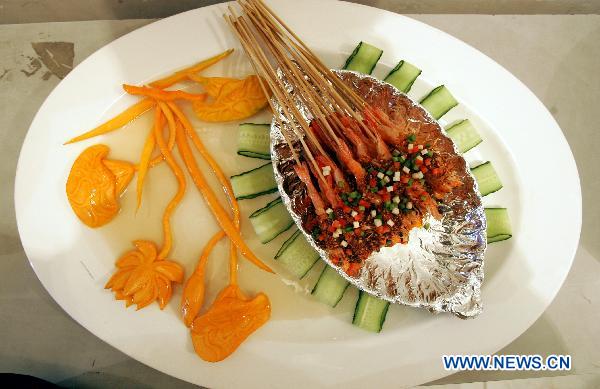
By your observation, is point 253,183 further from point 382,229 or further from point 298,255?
point 382,229

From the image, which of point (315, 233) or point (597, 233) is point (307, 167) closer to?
point (315, 233)

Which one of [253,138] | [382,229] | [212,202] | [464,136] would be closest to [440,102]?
[464,136]

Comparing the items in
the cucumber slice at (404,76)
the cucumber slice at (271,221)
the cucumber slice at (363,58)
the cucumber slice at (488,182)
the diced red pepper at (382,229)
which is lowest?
the cucumber slice at (488,182)

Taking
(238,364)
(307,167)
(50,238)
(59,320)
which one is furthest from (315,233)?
(59,320)

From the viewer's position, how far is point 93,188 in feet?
6.84

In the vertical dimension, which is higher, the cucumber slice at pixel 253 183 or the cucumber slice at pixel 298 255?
the cucumber slice at pixel 253 183

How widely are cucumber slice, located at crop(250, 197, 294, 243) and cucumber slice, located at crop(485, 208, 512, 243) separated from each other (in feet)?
3.17

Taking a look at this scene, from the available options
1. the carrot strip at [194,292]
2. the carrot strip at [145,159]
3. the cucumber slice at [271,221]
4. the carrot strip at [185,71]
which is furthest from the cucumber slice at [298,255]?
the carrot strip at [185,71]

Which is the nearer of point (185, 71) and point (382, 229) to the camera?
point (382, 229)

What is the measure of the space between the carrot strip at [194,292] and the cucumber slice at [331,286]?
1.77 feet

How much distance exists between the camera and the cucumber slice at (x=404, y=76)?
2.26 m

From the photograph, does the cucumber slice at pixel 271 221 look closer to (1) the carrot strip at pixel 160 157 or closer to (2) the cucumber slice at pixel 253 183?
(2) the cucumber slice at pixel 253 183

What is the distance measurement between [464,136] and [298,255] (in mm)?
1042

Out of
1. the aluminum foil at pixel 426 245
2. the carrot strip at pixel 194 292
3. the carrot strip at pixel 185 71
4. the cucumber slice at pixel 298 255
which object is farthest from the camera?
the carrot strip at pixel 185 71
